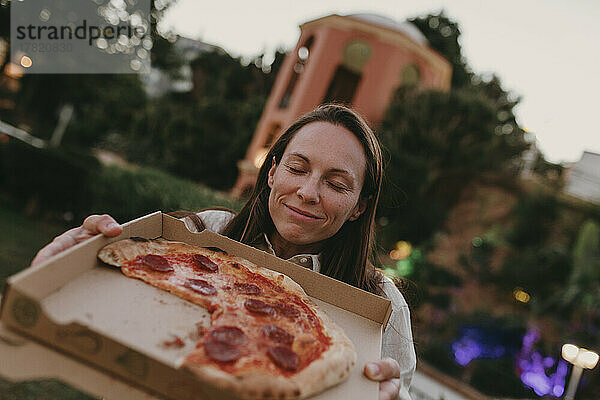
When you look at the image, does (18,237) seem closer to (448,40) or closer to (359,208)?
(359,208)

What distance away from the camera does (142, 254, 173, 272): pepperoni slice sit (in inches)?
67.8

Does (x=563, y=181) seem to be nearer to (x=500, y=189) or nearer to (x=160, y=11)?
(x=500, y=189)

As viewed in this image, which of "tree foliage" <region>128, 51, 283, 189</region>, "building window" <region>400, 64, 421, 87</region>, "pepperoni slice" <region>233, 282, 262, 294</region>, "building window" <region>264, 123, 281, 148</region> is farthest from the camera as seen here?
"tree foliage" <region>128, 51, 283, 189</region>

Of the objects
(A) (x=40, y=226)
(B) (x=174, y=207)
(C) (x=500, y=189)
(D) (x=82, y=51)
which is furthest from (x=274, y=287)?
(C) (x=500, y=189)

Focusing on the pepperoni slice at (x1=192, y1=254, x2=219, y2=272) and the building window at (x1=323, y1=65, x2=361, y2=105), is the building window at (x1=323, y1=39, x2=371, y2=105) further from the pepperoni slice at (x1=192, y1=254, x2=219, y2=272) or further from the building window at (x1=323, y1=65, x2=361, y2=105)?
the pepperoni slice at (x1=192, y1=254, x2=219, y2=272)

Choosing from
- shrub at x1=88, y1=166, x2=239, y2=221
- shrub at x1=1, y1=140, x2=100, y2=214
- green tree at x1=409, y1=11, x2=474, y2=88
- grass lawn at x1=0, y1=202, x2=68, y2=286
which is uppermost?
green tree at x1=409, y1=11, x2=474, y2=88

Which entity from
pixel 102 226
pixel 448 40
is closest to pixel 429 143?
pixel 102 226

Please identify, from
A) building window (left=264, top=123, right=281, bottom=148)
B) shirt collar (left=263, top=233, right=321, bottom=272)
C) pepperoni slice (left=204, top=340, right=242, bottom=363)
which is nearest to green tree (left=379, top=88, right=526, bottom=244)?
building window (left=264, top=123, right=281, bottom=148)

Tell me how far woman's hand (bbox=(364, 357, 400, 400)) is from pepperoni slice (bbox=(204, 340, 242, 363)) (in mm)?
465

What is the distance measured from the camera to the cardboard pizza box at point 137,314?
1.11 metres

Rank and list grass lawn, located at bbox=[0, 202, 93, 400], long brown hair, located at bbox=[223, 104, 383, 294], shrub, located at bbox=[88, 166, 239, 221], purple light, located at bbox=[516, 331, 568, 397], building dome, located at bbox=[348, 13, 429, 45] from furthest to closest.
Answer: building dome, located at bbox=[348, 13, 429, 45] < purple light, located at bbox=[516, 331, 568, 397] < shrub, located at bbox=[88, 166, 239, 221] < grass lawn, located at bbox=[0, 202, 93, 400] < long brown hair, located at bbox=[223, 104, 383, 294]

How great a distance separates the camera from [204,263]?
1910 mm

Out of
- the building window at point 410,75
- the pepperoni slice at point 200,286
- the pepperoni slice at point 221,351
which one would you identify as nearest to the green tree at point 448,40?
the building window at point 410,75

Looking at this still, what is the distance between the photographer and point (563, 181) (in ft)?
54.1
